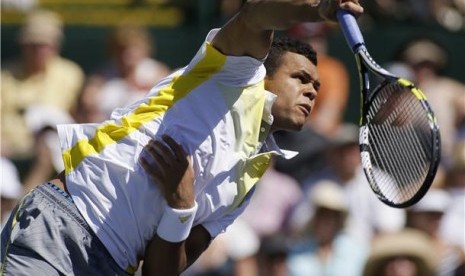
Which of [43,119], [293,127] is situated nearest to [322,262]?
[43,119]

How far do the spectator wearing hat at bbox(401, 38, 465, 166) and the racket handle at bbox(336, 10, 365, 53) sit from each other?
4.94 m

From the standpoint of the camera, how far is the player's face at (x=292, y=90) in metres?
5.70

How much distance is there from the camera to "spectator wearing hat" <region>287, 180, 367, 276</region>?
8977 mm

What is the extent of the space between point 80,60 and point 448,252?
396cm

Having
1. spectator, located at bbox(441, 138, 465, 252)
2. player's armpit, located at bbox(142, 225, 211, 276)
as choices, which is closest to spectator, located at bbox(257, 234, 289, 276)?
spectator, located at bbox(441, 138, 465, 252)

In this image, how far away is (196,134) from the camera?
552cm

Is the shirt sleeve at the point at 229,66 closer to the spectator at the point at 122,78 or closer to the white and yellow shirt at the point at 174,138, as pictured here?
the white and yellow shirt at the point at 174,138

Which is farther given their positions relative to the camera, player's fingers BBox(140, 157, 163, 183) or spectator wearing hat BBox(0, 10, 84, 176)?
spectator wearing hat BBox(0, 10, 84, 176)

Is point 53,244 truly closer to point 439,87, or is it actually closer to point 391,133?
point 391,133

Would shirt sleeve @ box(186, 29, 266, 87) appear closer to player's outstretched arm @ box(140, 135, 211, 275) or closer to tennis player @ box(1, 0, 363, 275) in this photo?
tennis player @ box(1, 0, 363, 275)

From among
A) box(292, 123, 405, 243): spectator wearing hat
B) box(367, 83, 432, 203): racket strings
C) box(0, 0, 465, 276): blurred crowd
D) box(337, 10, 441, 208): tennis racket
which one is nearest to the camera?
box(337, 10, 441, 208): tennis racket

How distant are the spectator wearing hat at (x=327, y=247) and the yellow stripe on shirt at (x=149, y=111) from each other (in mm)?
A: 3570

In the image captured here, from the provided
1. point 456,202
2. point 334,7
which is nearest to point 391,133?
point 334,7

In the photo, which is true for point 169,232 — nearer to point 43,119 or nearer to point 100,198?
point 100,198
